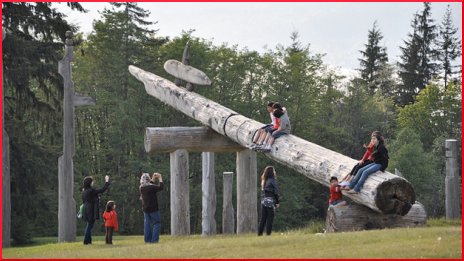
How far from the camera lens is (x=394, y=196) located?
15.7 meters

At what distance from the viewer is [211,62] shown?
50.6m

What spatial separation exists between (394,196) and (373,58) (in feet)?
182

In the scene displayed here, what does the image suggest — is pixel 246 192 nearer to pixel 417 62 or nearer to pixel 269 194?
pixel 269 194

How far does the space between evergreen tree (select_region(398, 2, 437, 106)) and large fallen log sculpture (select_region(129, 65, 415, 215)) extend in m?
42.0

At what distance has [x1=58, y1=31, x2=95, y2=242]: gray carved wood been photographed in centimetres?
2189

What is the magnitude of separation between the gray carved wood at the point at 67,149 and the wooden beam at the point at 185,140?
1.64 metres

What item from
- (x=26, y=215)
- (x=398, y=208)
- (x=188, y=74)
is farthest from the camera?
(x=26, y=215)

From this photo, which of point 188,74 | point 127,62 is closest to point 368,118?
point 127,62

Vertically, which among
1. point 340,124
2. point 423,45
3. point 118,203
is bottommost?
point 118,203

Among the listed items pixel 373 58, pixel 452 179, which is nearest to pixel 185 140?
pixel 452 179

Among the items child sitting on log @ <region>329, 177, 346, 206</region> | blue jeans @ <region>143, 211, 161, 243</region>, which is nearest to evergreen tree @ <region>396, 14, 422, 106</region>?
blue jeans @ <region>143, 211, 161, 243</region>

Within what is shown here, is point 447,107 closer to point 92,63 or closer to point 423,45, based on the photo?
point 423,45

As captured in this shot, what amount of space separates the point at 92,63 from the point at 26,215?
61.0 ft

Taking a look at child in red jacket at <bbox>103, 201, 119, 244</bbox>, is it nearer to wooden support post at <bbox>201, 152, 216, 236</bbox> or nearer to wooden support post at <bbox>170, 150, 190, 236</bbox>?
wooden support post at <bbox>170, 150, 190, 236</bbox>
